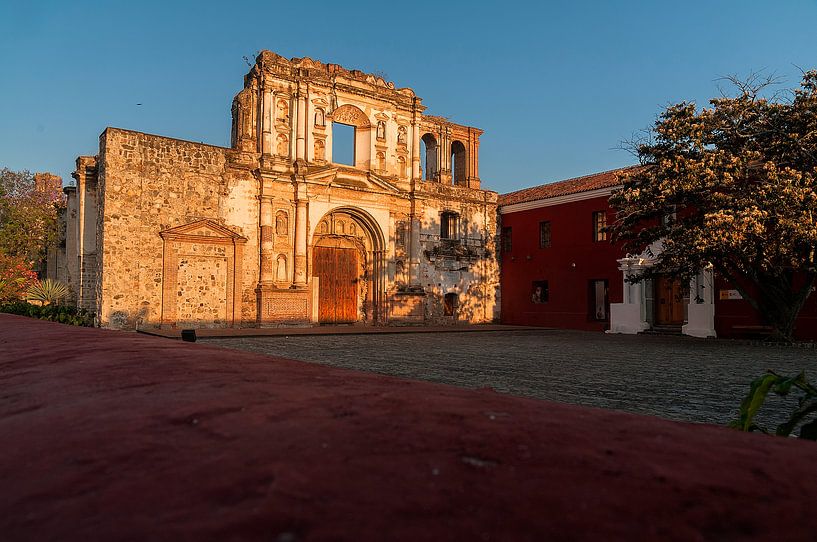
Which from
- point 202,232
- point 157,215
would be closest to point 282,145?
point 202,232

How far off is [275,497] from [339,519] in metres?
0.08

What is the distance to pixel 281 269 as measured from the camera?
20.4m

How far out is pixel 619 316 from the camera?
826 inches

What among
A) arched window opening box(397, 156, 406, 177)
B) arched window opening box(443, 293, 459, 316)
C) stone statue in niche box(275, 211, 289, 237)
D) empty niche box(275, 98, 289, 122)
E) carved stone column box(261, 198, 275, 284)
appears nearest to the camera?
carved stone column box(261, 198, 275, 284)

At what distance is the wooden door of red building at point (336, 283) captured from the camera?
71.7 ft

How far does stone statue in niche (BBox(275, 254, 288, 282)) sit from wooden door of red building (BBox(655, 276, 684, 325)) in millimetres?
12581

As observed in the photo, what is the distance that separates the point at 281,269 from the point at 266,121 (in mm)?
5075

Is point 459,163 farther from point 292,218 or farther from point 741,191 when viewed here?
point 741,191

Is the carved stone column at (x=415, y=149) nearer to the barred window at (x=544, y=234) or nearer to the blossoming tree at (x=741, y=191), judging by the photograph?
the barred window at (x=544, y=234)

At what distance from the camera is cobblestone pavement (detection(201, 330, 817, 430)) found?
5562mm

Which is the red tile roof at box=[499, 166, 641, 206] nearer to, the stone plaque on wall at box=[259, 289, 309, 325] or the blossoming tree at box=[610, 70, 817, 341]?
the blossoming tree at box=[610, 70, 817, 341]

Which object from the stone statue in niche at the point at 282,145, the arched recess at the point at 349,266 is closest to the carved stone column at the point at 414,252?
the arched recess at the point at 349,266

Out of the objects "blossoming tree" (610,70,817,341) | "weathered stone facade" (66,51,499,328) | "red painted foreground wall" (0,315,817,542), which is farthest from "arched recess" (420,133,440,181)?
"red painted foreground wall" (0,315,817,542)

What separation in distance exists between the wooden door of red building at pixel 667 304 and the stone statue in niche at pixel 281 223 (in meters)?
12.7
